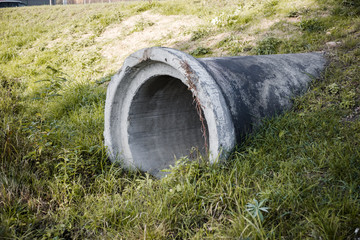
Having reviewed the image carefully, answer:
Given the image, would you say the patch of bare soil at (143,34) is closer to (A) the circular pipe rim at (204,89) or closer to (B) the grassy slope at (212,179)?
(B) the grassy slope at (212,179)

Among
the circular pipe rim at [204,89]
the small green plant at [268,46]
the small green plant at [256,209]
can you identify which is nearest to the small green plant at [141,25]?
the small green plant at [268,46]

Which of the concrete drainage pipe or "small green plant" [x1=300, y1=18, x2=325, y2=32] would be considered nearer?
the concrete drainage pipe

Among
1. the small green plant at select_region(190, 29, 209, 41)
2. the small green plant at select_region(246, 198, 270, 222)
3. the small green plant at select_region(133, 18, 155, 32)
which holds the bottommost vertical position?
the small green plant at select_region(246, 198, 270, 222)

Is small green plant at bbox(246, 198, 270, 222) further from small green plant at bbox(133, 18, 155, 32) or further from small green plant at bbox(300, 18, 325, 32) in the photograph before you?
small green plant at bbox(133, 18, 155, 32)

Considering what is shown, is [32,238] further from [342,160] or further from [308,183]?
[342,160]

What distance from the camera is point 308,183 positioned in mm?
2135

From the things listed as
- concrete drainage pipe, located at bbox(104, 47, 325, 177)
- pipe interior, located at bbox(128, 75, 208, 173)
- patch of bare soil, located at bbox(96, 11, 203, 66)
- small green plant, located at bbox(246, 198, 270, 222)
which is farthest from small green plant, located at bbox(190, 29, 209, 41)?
small green plant, located at bbox(246, 198, 270, 222)

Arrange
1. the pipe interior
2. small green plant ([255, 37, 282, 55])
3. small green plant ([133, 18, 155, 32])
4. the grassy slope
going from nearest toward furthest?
the grassy slope
the pipe interior
small green plant ([255, 37, 282, 55])
small green plant ([133, 18, 155, 32])

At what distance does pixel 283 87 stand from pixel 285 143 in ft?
2.69

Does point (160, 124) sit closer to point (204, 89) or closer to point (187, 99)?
point (187, 99)

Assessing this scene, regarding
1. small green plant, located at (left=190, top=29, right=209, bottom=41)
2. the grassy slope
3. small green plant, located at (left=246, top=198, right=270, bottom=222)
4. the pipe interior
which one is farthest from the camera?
small green plant, located at (left=190, top=29, right=209, bottom=41)

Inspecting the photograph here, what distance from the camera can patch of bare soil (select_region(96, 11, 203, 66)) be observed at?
8.06m

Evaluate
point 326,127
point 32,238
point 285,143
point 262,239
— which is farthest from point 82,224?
point 326,127

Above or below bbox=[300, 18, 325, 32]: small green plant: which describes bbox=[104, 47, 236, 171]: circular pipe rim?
below
